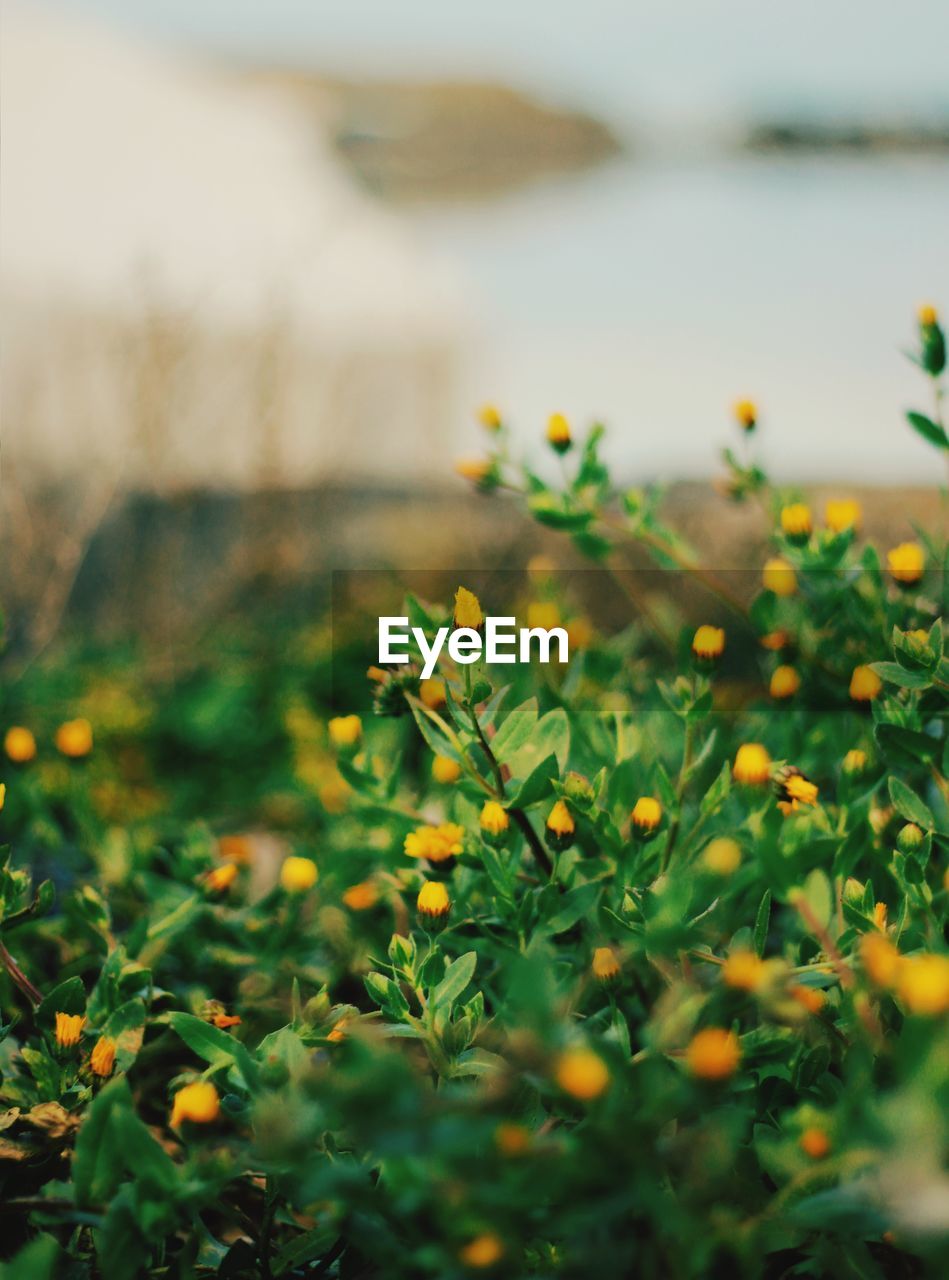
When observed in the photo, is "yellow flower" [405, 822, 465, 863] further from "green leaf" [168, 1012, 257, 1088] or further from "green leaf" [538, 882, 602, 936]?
"green leaf" [168, 1012, 257, 1088]

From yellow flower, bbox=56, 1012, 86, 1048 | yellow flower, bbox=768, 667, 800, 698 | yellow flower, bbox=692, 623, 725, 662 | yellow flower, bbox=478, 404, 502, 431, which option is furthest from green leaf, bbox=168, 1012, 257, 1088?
yellow flower, bbox=478, 404, 502, 431

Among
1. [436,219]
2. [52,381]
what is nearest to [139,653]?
[52,381]

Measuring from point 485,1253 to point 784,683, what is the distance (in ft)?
2.48

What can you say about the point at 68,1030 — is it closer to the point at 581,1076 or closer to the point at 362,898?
the point at 362,898

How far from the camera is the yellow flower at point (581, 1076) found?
0.56m

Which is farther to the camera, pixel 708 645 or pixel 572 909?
pixel 708 645

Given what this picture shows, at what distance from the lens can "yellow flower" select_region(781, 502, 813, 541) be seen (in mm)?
1174

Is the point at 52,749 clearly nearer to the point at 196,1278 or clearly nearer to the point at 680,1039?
the point at 196,1278

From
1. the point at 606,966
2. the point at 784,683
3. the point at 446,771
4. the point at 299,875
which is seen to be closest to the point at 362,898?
the point at 299,875

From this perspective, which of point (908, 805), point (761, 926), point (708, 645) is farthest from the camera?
point (708, 645)

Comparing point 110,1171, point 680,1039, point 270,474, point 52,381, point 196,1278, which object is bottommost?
→ point 196,1278

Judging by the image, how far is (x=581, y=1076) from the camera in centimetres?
56

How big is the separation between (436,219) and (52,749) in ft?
39.6

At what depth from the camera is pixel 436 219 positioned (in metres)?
13.3
